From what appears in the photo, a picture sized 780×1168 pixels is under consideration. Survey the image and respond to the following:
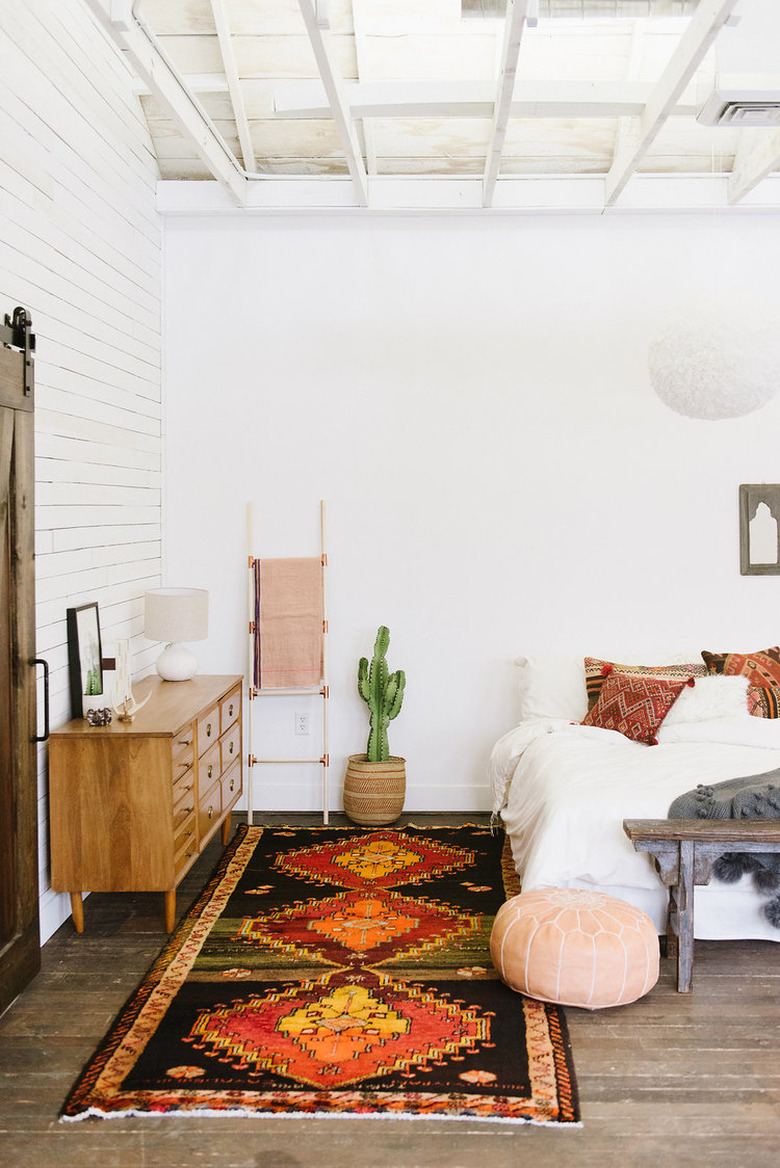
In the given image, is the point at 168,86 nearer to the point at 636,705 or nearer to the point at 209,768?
the point at 209,768

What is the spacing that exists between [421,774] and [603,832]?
2002 mm

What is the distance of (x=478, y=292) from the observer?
544 centimetres

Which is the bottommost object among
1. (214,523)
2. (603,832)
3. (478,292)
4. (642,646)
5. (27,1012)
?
(27,1012)

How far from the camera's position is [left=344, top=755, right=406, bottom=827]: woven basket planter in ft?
16.9

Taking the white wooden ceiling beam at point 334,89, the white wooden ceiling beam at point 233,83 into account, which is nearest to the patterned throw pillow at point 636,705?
the white wooden ceiling beam at point 334,89

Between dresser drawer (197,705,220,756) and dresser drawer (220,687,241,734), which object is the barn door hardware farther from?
dresser drawer (220,687,241,734)

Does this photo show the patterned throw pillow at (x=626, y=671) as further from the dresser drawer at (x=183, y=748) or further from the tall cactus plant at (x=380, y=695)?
the dresser drawer at (x=183, y=748)

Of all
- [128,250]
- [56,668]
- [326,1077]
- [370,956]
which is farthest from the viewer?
[128,250]

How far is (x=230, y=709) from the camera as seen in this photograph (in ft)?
15.9

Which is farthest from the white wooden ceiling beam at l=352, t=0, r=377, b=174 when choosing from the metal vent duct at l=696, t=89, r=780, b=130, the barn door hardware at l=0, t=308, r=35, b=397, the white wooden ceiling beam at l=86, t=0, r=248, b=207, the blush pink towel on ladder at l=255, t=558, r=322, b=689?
the blush pink towel on ladder at l=255, t=558, r=322, b=689

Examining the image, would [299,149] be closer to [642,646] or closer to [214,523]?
[214,523]

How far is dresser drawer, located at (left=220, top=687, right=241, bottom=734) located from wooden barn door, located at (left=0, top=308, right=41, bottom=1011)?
4.29 feet

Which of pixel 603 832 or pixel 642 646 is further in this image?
pixel 642 646

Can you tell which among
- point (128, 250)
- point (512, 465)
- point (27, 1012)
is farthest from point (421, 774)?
point (128, 250)
